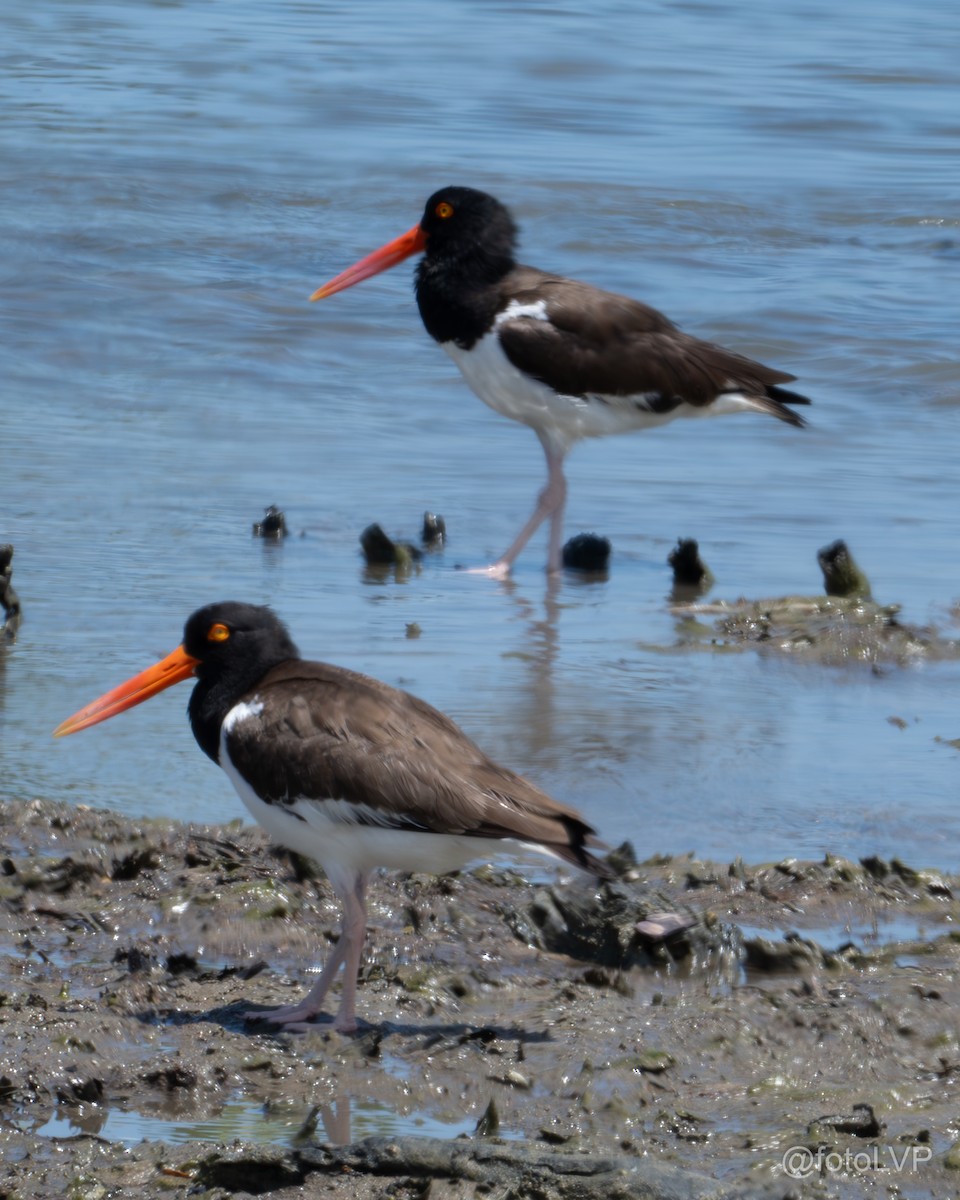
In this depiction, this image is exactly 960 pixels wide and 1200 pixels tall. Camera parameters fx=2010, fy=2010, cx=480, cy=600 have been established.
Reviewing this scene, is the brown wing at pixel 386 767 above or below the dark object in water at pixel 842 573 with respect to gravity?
above

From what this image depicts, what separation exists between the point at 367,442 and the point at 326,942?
5.52m

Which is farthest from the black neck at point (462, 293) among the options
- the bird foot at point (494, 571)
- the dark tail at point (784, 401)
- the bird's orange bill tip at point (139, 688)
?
the bird's orange bill tip at point (139, 688)

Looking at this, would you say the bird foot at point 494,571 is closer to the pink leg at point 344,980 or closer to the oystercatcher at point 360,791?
the oystercatcher at point 360,791

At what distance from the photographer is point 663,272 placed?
14.5 metres

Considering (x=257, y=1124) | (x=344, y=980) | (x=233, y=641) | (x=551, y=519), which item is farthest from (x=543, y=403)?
(x=257, y=1124)

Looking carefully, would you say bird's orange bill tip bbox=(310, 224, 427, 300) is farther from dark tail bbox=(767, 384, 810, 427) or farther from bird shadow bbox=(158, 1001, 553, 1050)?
bird shadow bbox=(158, 1001, 553, 1050)

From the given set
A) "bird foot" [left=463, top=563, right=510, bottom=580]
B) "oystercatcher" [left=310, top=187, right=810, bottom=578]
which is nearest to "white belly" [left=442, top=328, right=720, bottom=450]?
"oystercatcher" [left=310, top=187, right=810, bottom=578]

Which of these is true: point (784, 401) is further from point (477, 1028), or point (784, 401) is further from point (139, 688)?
point (477, 1028)

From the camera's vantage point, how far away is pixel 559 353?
9234mm

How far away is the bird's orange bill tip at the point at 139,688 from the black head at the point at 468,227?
4.90 m

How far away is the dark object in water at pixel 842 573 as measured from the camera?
756 cm

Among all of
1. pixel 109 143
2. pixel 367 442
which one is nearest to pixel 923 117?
pixel 109 143

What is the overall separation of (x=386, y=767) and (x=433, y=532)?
160 inches

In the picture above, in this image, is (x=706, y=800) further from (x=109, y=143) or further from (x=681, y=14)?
(x=681, y=14)
